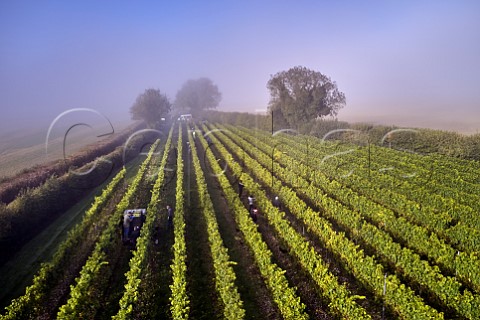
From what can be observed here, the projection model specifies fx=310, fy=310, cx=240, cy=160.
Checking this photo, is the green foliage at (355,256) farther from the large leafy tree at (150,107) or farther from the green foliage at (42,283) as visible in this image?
the large leafy tree at (150,107)

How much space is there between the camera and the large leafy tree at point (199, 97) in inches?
4707

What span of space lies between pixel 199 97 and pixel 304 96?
8018 centimetres

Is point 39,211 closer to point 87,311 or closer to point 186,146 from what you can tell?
point 87,311

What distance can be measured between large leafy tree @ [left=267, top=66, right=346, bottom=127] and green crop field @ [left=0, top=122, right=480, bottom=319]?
2519cm

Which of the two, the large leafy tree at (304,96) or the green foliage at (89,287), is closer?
the green foliage at (89,287)

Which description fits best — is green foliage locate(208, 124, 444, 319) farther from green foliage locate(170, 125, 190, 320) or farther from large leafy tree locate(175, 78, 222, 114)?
large leafy tree locate(175, 78, 222, 114)

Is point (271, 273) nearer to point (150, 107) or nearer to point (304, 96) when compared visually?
point (304, 96)

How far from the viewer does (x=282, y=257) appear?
12789mm

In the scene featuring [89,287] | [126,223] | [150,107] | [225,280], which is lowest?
[89,287]

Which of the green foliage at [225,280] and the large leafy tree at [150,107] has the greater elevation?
the large leafy tree at [150,107]

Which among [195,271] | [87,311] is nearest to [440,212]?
[195,271]

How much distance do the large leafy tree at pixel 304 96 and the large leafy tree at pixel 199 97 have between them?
2824 inches

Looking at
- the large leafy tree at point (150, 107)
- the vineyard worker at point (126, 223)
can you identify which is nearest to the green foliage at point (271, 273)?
the vineyard worker at point (126, 223)

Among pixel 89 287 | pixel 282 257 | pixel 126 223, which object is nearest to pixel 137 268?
pixel 89 287
